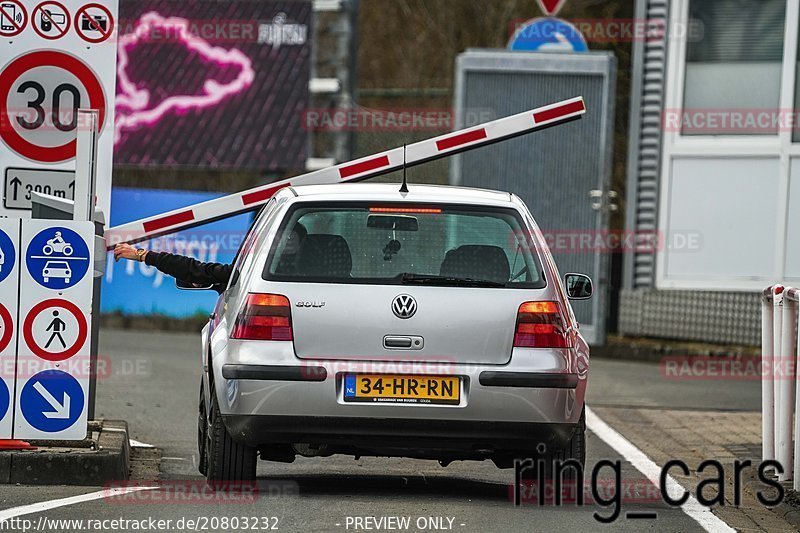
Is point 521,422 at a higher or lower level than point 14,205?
lower

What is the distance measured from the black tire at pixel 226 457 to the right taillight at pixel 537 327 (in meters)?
1.42

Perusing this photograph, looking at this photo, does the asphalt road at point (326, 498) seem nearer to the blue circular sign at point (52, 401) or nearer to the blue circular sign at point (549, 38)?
the blue circular sign at point (52, 401)

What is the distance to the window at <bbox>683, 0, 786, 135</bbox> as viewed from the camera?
20.2 meters

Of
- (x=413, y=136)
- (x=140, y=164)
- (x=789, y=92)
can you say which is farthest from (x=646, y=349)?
(x=140, y=164)

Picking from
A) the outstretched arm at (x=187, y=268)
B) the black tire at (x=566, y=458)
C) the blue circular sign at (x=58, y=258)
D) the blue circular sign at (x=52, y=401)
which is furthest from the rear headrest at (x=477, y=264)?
the blue circular sign at (x=52, y=401)

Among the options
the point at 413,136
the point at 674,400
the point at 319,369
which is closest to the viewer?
the point at 319,369

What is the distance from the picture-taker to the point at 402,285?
8.49 meters

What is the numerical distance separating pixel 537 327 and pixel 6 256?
Result: 277 centimetres

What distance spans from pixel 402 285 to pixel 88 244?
1810 millimetres

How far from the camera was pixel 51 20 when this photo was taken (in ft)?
34.7

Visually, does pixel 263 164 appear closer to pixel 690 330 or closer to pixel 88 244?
pixel 690 330

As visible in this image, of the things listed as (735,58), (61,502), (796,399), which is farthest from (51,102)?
(735,58)

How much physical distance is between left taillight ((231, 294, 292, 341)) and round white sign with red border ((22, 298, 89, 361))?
4.25 ft

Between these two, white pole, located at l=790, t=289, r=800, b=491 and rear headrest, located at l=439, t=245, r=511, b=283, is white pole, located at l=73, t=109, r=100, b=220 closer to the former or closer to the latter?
rear headrest, located at l=439, t=245, r=511, b=283
